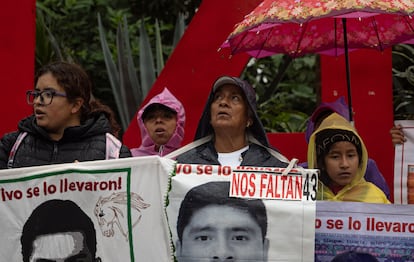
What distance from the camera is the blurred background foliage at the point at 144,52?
866 cm

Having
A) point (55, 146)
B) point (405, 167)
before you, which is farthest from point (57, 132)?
point (405, 167)

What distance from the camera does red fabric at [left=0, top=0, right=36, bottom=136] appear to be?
609 cm

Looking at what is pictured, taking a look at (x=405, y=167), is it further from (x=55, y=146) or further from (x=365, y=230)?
(x=55, y=146)

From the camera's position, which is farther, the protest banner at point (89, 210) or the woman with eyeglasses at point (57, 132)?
the woman with eyeglasses at point (57, 132)

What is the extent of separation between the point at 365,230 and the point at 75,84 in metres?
1.54

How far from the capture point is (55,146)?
167 inches

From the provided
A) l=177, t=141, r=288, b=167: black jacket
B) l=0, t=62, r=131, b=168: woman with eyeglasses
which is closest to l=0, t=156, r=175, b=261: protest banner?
l=0, t=62, r=131, b=168: woman with eyeglasses

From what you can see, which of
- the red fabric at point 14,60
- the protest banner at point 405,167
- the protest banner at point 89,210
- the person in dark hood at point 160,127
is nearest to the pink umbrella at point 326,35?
the person in dark hood at point 160,127

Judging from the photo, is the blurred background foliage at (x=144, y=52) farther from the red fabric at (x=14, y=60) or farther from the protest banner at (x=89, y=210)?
the protest banner at (x=89, y=210)

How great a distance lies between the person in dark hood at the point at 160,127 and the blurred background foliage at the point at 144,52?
8.73 ft

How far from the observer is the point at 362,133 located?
21.0ft

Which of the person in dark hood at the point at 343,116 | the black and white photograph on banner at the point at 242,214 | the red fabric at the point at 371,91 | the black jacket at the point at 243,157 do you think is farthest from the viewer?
the red fabric at the point at 371,91

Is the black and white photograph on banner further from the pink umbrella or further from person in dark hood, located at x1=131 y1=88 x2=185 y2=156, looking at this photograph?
person in dark hood, located at x1=131 y1=88 x2=185 y2=156

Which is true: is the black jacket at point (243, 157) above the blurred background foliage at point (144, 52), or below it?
below
